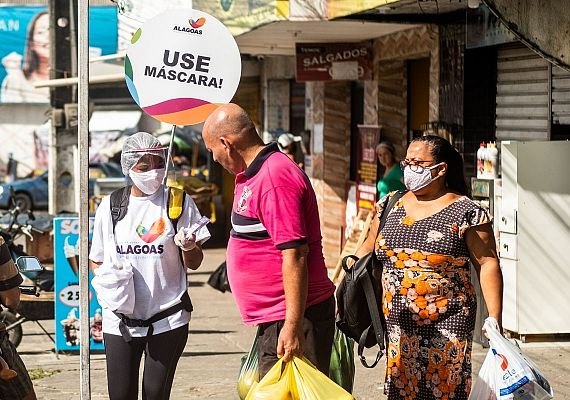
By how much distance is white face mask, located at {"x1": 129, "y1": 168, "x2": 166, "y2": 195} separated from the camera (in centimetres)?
557

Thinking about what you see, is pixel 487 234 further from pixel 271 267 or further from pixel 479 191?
pixel 479 191

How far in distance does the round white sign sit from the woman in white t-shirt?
56cm

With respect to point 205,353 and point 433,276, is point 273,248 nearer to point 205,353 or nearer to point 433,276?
point 433,276

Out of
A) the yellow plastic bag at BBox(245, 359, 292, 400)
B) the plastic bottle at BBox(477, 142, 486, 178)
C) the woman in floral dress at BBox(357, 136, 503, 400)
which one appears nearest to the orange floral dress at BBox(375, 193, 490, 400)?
the woman in floral dress at BBox(357, 136, 503, 400)

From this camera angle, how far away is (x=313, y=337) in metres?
5.06

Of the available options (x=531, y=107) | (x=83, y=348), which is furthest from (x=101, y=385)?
(x=531, y=107)

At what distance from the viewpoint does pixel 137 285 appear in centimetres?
554

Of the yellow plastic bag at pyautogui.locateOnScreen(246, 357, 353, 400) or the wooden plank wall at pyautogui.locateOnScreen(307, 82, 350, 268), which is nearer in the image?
the yellow plastic bag at pyautogui.locateOnScreen(246, 357, 353, 400)

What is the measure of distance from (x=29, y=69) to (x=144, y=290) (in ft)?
88.7

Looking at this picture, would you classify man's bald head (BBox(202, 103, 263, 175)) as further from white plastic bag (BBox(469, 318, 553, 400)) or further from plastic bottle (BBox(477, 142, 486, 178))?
plastic bottle (BBox(477, 142, 486, 178))

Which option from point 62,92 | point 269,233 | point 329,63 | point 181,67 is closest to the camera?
point 269,233

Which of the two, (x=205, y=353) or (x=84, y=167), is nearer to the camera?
(x=84, y=167)

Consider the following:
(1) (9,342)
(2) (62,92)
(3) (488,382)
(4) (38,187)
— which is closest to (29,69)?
(4) (38,187)

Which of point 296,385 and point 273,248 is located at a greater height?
point 273,248
